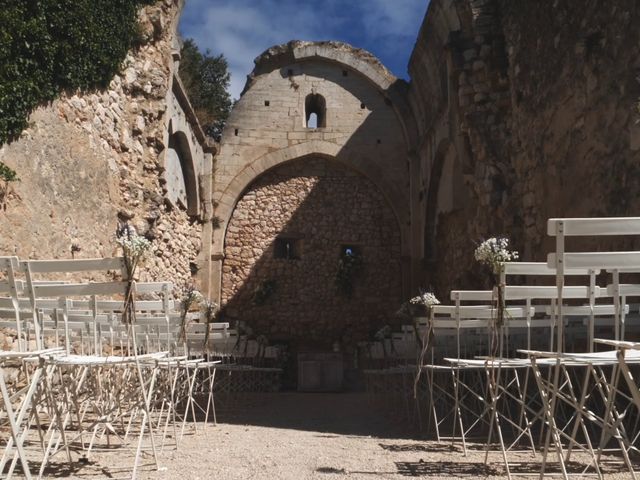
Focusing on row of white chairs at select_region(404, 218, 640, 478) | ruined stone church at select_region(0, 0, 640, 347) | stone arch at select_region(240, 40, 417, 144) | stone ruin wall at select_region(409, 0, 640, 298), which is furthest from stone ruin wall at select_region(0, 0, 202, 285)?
stone ruin wall at select_region(409, 0, 640, 298)

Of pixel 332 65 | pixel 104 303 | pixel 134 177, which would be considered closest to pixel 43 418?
pixel 104 303

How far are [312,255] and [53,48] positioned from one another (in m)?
8.71

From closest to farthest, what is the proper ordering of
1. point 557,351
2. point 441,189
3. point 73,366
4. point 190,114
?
point 557,351 → point 73,366 → point 190,114 → point 441,189

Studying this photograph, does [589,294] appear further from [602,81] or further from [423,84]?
[423,84]

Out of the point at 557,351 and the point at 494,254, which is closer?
the point at 557,351

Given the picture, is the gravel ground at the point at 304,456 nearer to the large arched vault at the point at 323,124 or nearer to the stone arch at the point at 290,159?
the stone arch at the point at 290,159

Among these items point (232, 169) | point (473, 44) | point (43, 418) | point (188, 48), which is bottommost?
point (43, 418)

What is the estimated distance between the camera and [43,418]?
5496mm

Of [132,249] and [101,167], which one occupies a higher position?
[101,167]

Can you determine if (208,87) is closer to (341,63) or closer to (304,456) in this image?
(341,63)

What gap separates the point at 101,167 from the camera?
26.7 ft

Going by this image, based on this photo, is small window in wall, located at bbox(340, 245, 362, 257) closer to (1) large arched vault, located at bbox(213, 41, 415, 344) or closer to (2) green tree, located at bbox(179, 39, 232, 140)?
(1) large arched vault, located at bbox(213, 41, 415, 344)

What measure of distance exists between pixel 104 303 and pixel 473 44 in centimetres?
743

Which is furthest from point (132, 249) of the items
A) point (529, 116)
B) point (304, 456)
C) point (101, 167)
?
point (529, 116)
